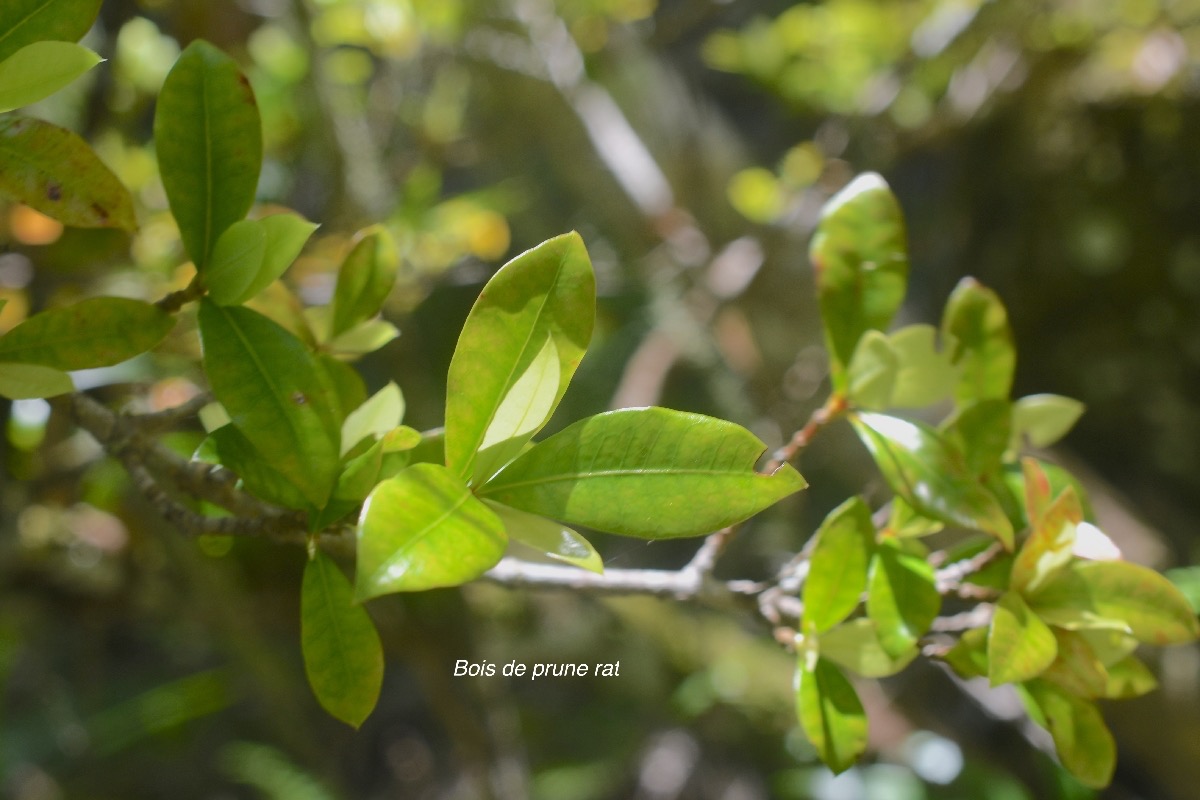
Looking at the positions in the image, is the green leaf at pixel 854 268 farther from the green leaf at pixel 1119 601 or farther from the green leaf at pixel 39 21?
the green leaf at pixel 39 21

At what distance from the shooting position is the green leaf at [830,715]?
0.36 m

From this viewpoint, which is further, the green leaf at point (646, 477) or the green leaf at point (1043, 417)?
the green leaf at point (1043, 417)

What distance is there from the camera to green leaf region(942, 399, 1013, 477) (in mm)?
394

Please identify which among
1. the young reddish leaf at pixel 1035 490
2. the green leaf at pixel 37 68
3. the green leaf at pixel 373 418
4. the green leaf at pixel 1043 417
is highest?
the green leaf at pixel 37 68

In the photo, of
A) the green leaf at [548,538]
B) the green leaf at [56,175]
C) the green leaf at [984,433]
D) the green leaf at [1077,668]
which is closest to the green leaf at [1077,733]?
the green leaf at [1077,668]

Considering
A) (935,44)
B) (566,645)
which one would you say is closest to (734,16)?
(935,44)

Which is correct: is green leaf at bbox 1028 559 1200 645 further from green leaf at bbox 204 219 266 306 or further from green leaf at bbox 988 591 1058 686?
green leaf at bbox 204 219 266 306

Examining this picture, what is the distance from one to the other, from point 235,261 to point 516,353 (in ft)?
0.40

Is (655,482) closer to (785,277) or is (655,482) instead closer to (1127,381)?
(785,277)

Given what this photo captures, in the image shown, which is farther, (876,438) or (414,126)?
(414,126)

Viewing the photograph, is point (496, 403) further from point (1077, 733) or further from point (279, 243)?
point (1077, 733)

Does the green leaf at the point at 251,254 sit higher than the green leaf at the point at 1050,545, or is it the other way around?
the green leaf at the point at 251,254

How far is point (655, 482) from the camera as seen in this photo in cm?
28

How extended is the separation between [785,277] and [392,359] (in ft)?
2.25
